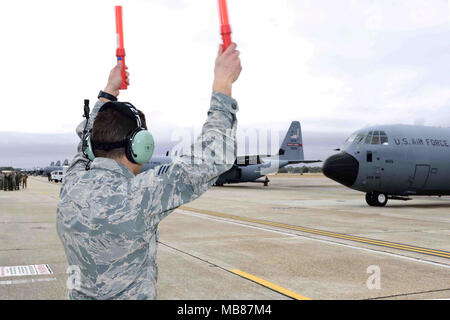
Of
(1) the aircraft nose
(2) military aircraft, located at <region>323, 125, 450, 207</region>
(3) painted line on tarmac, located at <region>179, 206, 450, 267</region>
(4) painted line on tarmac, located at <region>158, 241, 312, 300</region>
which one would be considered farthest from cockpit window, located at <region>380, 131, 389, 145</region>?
(4) painted line on tarmac, located at <region>158, 241, 312, 300</region>

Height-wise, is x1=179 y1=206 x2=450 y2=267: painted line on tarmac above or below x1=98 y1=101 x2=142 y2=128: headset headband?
below

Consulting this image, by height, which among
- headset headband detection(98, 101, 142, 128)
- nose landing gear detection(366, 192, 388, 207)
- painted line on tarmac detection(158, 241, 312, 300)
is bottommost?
nose landing gear detection(366, 192, 388, 207)

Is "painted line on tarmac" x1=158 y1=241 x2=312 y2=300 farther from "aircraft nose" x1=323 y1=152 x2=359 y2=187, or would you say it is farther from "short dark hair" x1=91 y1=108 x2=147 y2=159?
"aircraft nose" x1=323 y1=152 x2=359 y2=187

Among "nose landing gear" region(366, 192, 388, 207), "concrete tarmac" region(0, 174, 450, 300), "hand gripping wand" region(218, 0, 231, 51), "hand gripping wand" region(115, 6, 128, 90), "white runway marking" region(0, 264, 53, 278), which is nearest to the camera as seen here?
"hand gripping wand" region(218, 0, 231, 51)

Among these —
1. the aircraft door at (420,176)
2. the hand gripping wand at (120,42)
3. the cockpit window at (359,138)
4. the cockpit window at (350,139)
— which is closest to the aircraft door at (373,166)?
the cockpit window at (359,138)

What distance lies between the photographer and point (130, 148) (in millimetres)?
2123

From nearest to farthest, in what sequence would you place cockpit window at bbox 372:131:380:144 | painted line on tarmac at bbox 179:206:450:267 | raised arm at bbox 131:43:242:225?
1. raised arm at bbox 131:43:242:225
2. painted line on tarmac at bbox 179:206:450:267
3. cockpit window at bbox 372:131:380:144

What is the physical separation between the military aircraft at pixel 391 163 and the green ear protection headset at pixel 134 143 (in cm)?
1903

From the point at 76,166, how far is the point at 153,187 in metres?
0.93

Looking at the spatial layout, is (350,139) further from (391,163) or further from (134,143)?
(134,143)

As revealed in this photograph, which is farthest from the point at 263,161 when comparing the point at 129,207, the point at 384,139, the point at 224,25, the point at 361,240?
the point at 224,25

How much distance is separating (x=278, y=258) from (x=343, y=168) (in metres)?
12.3

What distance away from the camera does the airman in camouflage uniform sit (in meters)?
1.90
